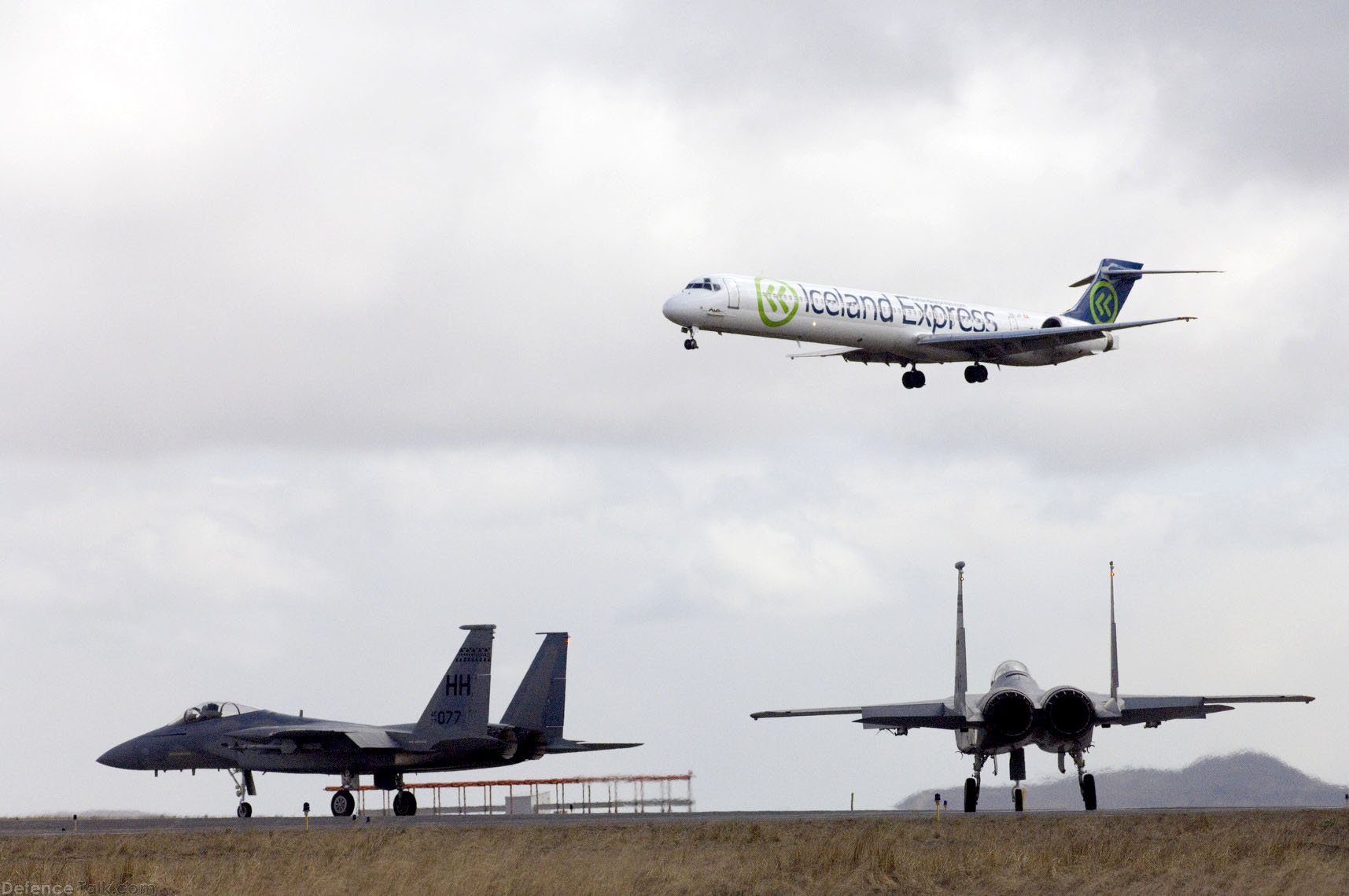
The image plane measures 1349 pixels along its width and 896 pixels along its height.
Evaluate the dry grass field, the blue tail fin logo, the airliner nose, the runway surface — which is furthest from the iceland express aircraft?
the dry grass field

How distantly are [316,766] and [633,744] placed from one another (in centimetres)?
705

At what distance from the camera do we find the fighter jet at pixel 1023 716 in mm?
33000

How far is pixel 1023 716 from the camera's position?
3306 centimetres

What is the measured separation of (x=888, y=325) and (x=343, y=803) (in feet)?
65.3

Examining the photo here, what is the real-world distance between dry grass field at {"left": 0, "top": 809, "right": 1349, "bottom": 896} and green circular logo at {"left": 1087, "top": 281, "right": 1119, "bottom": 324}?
104ft

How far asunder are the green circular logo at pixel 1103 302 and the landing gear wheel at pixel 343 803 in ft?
109

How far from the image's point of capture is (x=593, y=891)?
71.3 feet

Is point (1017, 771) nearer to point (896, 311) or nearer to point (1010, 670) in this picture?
point (1010, 670)

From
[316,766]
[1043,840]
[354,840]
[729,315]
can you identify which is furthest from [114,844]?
[729,315]

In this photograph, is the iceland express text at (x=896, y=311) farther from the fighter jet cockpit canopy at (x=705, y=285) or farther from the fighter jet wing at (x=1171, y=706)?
the fighter jet wing at (x=1171, y=706)

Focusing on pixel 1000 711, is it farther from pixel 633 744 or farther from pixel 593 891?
pixel 593 891

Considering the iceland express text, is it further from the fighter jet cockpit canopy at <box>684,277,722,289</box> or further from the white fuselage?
the fighter jet cockpit canopy at <box>684,277,722,289</box>

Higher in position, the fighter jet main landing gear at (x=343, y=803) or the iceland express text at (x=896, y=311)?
the iceland express text at (x=896, y=311)

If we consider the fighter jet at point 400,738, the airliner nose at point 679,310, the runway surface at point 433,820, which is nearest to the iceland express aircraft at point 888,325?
the airliner nose at point 679,310
